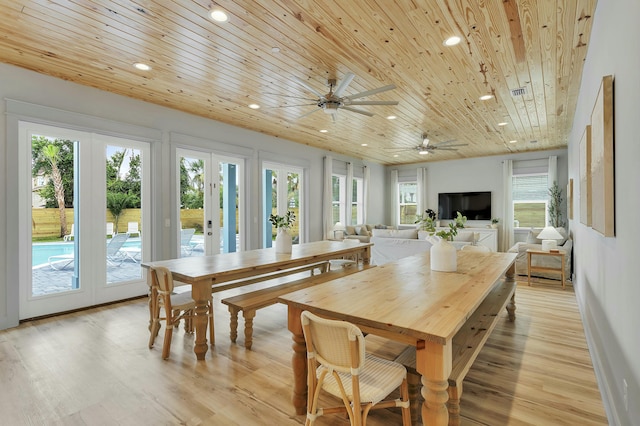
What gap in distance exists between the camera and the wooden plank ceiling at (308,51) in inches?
97.7

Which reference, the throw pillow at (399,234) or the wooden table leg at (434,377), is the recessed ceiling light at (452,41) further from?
the throw pillow at (399,234)

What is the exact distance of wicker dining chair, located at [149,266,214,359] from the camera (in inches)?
106

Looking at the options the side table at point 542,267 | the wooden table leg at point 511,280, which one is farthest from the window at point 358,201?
the wooden table leg at point 511,280

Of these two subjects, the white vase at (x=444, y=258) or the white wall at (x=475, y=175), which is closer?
the white vase at (x=444, y=258)

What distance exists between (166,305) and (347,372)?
188cm

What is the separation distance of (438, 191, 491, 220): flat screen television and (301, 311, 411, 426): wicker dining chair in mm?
8369

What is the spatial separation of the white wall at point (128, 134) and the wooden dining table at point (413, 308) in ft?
11.5

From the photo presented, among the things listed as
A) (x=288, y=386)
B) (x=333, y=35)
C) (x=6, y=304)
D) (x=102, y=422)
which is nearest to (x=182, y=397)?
(x=102, y=422)

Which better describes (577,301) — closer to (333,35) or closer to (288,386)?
(288,386)

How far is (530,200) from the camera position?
8.48 meters

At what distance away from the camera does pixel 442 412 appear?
1438 millimetres

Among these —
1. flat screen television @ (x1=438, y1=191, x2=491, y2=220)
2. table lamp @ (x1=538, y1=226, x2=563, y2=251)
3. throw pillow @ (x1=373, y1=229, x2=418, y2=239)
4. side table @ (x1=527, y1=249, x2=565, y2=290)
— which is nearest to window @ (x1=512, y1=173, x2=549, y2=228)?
flat screen television @ (x1=438, y1=191, x2=491, y2=220)

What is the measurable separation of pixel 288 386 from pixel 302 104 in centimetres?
364

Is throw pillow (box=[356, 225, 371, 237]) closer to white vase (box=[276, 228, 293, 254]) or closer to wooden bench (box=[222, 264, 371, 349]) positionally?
white vase (box=[276, 228, 293, 254])
